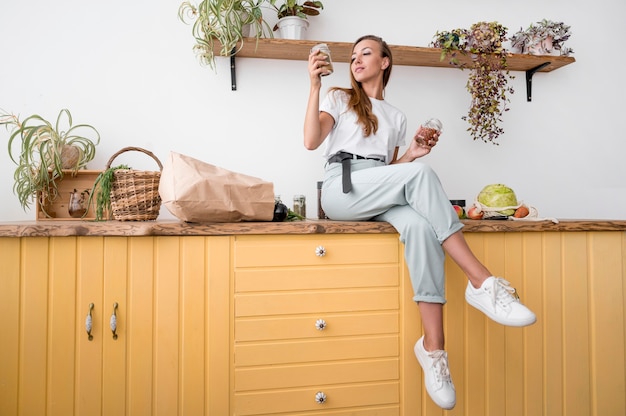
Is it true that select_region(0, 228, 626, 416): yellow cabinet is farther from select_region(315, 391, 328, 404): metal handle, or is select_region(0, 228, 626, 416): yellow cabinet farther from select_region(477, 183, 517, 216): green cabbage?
select_region(477, 183, 517, 216): green cabbage

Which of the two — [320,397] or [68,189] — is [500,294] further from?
[68,189]

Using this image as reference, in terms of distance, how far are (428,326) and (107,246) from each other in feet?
3.67

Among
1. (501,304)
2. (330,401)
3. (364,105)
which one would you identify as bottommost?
(330,401)

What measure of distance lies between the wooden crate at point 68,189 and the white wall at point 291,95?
5.5 inches

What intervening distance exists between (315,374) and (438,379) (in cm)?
41

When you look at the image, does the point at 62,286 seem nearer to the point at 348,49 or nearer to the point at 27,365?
the point at 27,365

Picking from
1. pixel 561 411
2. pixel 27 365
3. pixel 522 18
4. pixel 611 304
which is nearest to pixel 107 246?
pixel 27 365

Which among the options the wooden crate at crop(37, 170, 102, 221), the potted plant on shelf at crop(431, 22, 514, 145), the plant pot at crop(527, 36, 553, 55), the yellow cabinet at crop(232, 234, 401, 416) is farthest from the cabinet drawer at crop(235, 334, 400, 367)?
the plant pot at crop(527, 36, 553, 55)

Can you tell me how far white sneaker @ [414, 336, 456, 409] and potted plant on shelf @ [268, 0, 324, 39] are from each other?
5.14 feet

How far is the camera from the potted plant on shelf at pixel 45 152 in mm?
1901

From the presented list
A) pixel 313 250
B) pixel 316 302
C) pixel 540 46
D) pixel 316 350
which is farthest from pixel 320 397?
pixel 540 46

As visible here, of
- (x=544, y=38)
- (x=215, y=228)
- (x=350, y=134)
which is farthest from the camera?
(x=544, y=38)

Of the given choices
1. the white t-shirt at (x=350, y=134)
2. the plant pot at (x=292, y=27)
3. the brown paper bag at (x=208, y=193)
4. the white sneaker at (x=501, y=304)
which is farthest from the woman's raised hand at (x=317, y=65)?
the white sneaker at (x=501, y=304)

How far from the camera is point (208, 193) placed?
1.48 meters
